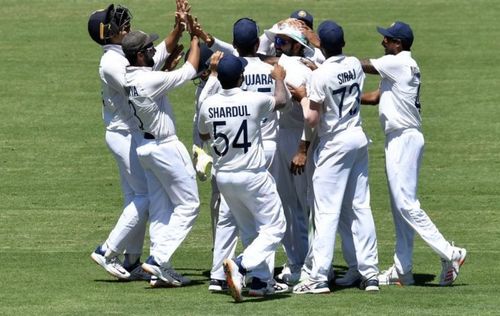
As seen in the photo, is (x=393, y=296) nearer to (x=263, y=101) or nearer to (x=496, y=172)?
(x=263, y=101)

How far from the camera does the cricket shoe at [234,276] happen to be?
39.6 feet

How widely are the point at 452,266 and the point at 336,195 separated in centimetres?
144

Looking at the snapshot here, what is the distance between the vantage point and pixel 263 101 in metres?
12.3

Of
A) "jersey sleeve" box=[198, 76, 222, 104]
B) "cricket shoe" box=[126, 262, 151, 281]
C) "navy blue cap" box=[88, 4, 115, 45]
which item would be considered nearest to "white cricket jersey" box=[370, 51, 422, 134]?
"jersey sleeve" box=[198, 76, 222, 104]

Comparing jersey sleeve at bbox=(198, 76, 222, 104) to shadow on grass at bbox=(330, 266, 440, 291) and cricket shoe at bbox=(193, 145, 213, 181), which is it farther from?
shadow on grass at bbox=(330, 266, 440, 291)

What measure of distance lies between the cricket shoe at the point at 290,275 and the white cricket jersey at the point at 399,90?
1.80 m

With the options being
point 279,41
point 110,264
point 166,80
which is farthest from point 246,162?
point 110,264

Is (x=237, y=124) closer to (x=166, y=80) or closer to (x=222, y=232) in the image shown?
(x=166, y=80)

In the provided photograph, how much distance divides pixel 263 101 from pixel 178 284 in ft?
7.26

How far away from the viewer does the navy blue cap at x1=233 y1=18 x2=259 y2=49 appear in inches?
503

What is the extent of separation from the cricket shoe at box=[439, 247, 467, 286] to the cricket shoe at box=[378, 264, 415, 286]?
0.35m

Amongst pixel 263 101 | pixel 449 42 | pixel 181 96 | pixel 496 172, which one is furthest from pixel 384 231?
pixel 449 42

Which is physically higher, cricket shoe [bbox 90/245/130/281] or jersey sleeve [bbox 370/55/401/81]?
jersey sleeve [bbox 370/55/401/81]

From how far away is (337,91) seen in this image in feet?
41.4
